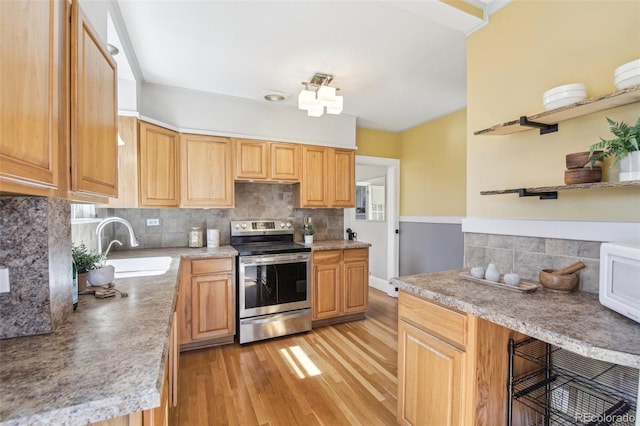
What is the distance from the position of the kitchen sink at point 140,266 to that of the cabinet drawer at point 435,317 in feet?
5.14

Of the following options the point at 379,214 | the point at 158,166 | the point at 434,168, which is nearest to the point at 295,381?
the point at 158,166

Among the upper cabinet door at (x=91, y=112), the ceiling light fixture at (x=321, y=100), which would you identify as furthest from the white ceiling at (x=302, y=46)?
the upper cabinet door at (x=91, y=112)

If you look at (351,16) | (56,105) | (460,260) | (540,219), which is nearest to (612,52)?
(540,219)

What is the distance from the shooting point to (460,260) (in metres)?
3.52

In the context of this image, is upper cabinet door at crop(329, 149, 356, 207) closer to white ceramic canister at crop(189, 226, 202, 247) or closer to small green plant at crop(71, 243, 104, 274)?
white ceramic canister at crop(189, 226, 202, 247)

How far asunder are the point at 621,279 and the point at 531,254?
1.97 feet

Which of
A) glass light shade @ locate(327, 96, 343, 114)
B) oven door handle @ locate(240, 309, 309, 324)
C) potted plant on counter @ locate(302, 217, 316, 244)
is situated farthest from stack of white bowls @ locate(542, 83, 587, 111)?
oven door handle @ locate(240, 309, 309, 324)

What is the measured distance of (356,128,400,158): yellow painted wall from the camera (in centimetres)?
428

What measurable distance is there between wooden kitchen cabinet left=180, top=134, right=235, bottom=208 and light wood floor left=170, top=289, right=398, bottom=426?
1496mm

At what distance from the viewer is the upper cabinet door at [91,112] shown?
3.16 ft

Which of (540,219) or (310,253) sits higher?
(540,219)

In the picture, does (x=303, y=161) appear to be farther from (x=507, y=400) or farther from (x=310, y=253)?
(x=507, y=400)

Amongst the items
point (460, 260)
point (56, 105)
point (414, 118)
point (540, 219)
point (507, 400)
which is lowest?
point (507, 400)

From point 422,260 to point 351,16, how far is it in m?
3.22
